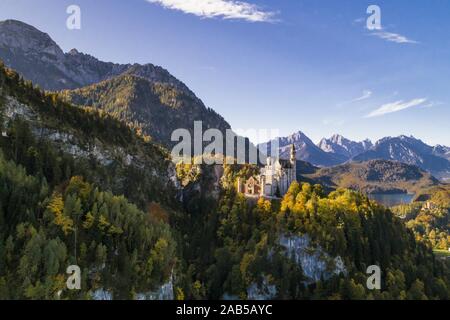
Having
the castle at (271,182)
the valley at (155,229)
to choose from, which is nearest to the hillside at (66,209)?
the valley at (155,229)

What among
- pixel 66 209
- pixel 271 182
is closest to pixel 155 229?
pixel 66 209

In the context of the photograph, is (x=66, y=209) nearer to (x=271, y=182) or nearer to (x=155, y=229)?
(x=155, y=229)

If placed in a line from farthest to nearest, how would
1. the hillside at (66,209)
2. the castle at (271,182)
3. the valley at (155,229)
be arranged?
the castle at (271,182) < the valley at (155,229) < the hillside at (66,209)

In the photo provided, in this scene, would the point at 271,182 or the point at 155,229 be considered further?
the point at 271,182

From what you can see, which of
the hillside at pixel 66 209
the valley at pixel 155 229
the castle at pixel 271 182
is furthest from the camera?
the castle at pixel 271 182

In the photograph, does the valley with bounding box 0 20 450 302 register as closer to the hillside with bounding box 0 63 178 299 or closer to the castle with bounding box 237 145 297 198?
the hillside with bounding box 0 63 178 299

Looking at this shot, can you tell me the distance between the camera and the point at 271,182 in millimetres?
139000

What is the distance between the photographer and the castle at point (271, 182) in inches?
5442

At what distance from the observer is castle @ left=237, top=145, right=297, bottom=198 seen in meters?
138

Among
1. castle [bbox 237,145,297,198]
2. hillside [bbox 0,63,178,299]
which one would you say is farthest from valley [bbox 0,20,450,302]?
castle [bbox 237,145,297,198]

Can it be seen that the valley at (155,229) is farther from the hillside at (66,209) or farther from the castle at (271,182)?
the castle at (271,182)

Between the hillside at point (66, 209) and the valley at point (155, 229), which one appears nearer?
the hillside at point (66, 209)

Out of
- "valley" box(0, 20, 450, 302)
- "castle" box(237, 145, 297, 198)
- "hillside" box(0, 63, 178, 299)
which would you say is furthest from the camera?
Result: "castle" box(237, 145, 297, 198)
